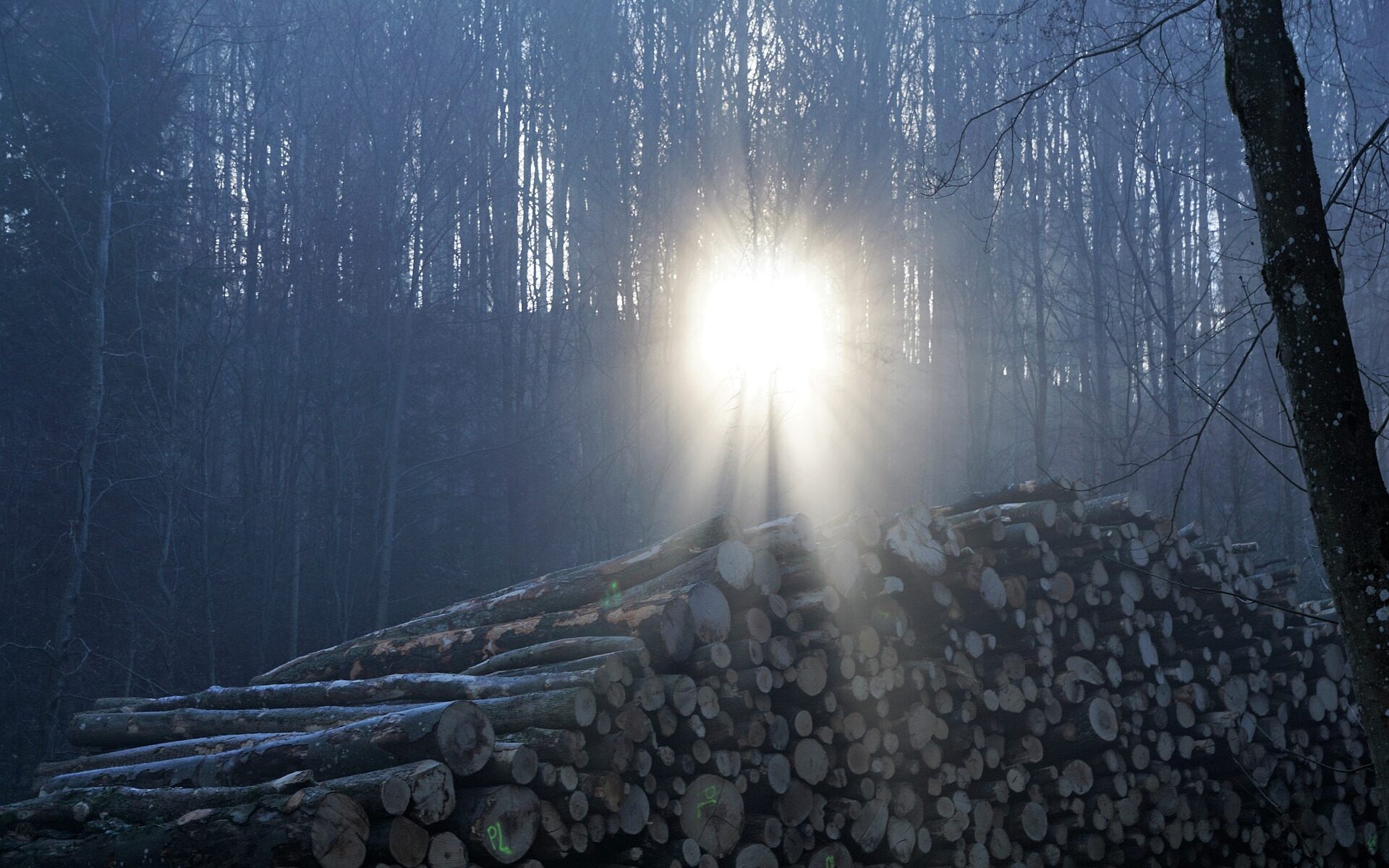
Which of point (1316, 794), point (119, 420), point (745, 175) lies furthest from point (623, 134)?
point (1316, 794)

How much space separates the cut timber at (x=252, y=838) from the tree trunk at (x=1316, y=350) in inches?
146

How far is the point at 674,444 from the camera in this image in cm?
1742

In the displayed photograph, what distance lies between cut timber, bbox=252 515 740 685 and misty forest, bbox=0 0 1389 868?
0.17 feet

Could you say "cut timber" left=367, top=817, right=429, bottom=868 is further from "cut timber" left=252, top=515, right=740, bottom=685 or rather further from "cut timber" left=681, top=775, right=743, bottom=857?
"cut timber" left=252, top=515, right=740, bottom=685

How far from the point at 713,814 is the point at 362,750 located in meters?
1.77

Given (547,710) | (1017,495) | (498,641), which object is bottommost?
(547,710)

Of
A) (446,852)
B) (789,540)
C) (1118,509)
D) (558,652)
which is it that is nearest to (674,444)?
(1118,509)

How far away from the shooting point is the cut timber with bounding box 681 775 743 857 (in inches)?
213

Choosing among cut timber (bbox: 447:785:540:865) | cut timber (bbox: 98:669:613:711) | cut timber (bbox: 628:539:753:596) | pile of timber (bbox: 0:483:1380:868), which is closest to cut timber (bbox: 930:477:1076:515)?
pile of timber (bbox: 0:483:1380:868)

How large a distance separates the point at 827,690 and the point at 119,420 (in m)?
11.5

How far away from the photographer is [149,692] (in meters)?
12.6

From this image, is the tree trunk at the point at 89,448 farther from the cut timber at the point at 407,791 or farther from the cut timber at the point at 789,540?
the cut timber at the point at 789,540

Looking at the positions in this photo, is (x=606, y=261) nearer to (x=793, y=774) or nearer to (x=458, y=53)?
(x=458, y=53)

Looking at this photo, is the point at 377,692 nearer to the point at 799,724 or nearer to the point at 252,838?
the point at 252,838
